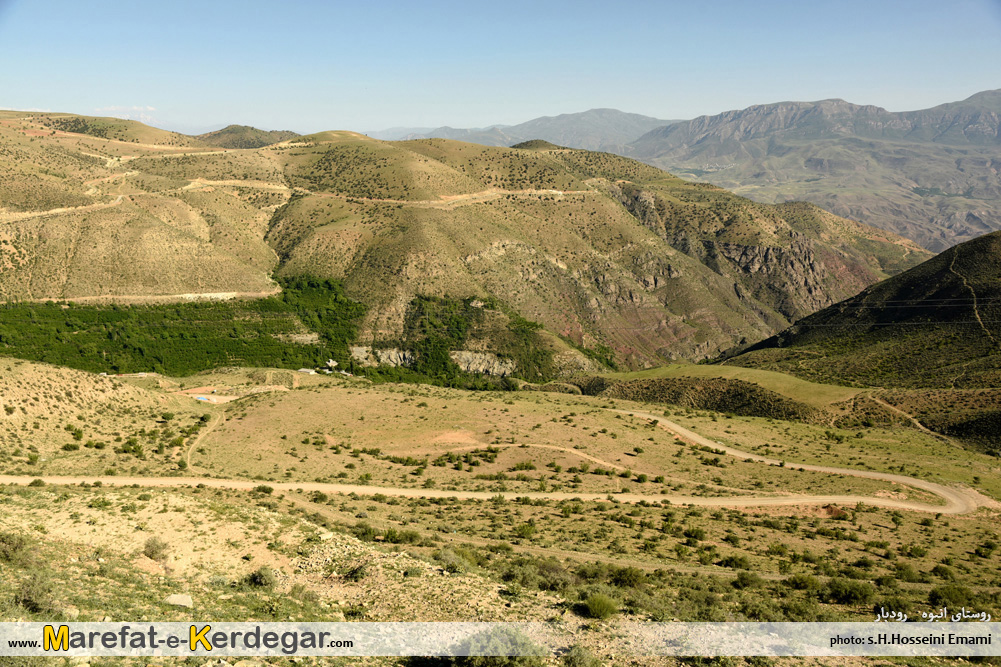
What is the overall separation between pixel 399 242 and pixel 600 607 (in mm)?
102579

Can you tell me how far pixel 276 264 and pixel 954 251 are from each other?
127 metres

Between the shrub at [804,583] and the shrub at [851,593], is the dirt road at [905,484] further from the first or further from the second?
the shrub at [851,593]

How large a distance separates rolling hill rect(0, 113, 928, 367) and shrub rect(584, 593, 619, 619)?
8391cm

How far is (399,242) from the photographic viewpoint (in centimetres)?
11556

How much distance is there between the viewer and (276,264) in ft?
374

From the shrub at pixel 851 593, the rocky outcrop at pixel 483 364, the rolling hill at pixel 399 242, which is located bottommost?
the rocky outcrop at pixel 483 364

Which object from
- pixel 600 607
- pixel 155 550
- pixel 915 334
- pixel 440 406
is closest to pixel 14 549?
pixel 155 550

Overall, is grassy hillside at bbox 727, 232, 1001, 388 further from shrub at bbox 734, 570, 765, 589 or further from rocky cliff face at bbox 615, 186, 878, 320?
rocky cliff face at bbox 615, 186, 878, 320

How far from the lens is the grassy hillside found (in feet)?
242

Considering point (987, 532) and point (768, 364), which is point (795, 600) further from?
point (768, 364)

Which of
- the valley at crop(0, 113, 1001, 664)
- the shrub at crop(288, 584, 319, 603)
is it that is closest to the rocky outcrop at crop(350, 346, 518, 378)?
the valley at crop(0, 113, 1001, 664)

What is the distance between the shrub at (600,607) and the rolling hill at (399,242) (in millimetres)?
83907

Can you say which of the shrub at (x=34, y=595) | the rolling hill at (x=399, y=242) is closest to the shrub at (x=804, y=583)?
the shrub at (x=34, y=595)

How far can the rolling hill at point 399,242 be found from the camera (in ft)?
319
